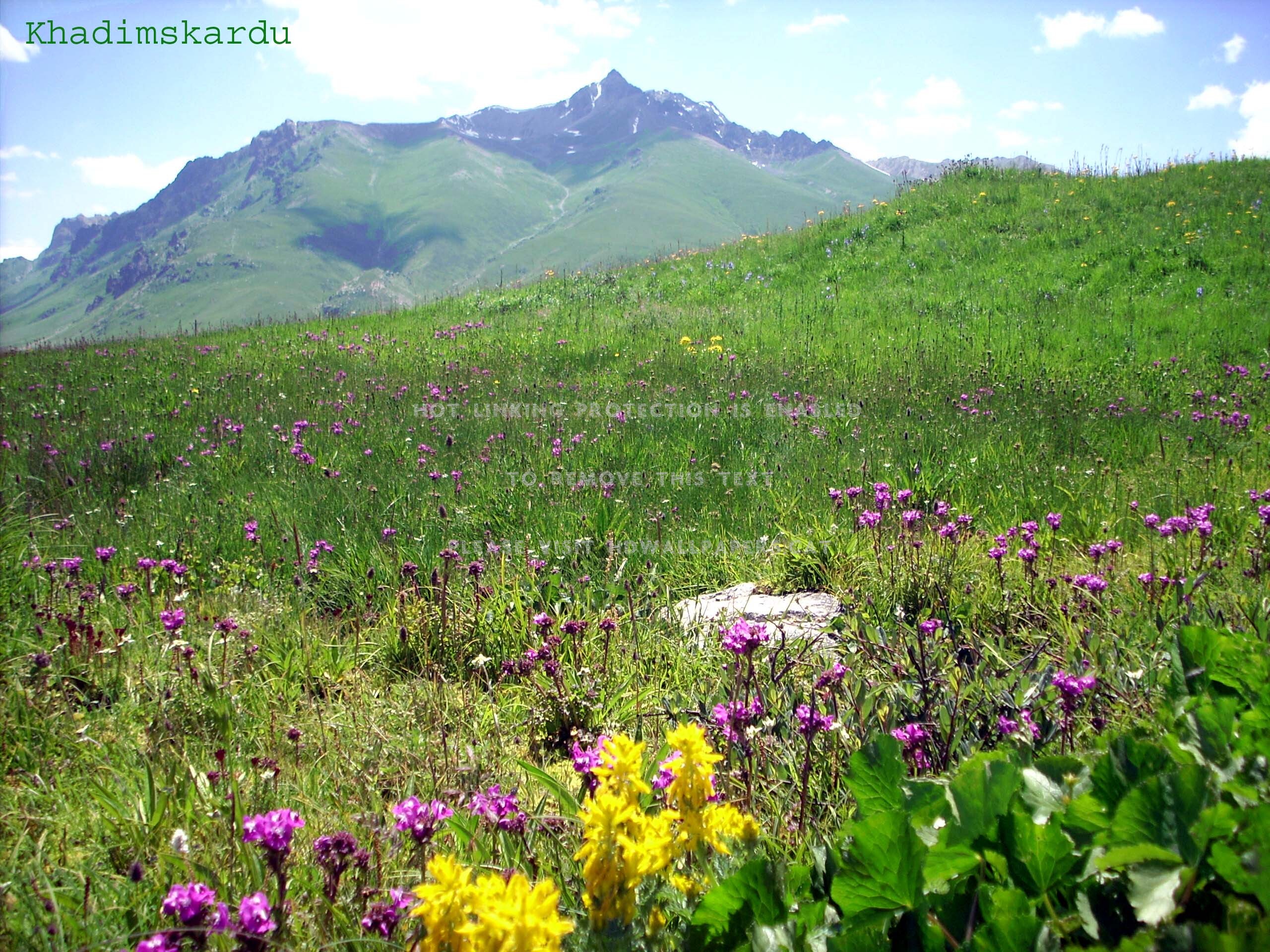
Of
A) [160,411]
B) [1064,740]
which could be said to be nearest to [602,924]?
[1064,740]

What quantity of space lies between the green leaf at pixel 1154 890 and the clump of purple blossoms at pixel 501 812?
1.05 m

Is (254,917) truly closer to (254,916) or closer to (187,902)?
(254,916)

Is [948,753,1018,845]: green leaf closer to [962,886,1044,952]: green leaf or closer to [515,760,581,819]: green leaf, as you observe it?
[962,886,1044,952]: green leaf

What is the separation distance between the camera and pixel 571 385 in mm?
7996

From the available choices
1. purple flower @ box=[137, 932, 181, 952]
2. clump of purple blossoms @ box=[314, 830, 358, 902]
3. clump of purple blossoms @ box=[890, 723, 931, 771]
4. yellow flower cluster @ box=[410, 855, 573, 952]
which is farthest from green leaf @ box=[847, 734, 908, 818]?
purple flower @ box=[137, 932, 181, 952]

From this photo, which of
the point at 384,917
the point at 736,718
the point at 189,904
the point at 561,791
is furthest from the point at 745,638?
the point at 189,904

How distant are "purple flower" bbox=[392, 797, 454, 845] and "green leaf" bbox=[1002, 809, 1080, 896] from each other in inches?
36.9

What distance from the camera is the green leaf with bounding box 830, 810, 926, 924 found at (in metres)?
0.95

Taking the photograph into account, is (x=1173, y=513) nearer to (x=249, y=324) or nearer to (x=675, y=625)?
(x=675, y=625)

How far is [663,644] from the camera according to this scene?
317 cm

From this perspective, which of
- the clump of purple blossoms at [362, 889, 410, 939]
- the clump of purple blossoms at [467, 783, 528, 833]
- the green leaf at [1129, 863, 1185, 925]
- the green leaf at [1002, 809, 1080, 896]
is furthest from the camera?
the clump of purple blossoms at [467, 783, 528, 833]

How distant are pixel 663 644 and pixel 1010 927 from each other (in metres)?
2.37

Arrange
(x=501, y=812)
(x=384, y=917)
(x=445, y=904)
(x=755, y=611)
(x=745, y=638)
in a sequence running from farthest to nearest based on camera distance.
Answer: (x=755, y=611) → (x=745, y=638) → (x=501, y=812) → (x=384, y=917) → (x=445, y=904)

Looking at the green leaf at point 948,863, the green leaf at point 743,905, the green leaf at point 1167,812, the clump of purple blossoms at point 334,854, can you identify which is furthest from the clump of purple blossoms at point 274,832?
the green leaf at point 1167,812
